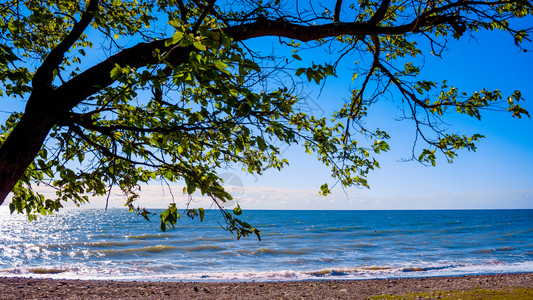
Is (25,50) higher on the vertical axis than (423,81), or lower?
higher

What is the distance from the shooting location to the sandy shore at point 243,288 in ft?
45.1

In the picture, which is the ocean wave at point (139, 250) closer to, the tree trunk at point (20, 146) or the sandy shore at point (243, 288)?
the sandy shore at point (243, 288)

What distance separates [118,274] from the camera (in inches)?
781

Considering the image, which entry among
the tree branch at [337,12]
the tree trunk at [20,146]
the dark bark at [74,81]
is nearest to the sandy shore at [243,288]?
the tree branch at [337,12]

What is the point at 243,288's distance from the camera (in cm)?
1539

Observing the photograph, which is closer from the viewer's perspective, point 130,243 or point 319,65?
point 319,65

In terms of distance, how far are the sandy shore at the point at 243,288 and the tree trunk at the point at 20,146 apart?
11.7m

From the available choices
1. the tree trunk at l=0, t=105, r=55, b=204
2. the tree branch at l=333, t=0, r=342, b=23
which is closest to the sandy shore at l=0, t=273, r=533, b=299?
the tree branch at l=333, t=0, r=342, b=23

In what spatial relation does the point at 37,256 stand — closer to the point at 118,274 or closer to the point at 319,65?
the point at 118,274

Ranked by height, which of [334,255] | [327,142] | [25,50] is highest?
[25,50]

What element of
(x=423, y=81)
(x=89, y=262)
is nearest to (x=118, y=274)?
(x=89, y=262)

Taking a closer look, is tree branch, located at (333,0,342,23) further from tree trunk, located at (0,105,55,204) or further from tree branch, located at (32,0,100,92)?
tree trunk, located at (0,105,55,204)

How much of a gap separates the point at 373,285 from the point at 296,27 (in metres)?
14.3

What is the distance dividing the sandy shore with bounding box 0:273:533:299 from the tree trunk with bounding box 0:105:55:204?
38.5ft
